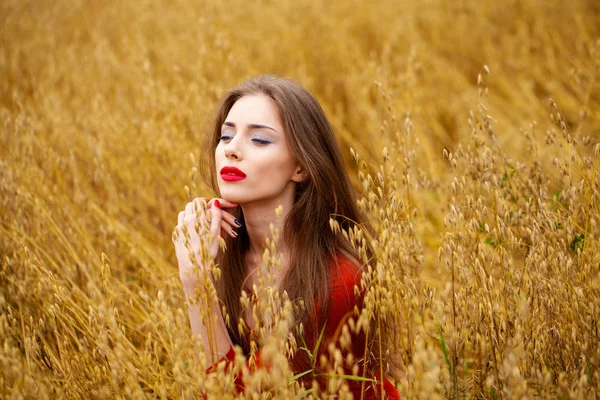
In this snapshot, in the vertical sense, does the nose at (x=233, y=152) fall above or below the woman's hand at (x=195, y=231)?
above

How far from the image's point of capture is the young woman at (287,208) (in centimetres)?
148

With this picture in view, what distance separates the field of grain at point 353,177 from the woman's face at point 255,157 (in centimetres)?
22

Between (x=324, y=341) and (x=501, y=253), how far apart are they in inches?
20.9

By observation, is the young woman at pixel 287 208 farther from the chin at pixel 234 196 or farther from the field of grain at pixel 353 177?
the field of grain at pixel 353 177

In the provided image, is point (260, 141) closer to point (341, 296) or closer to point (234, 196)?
point (234, 196)

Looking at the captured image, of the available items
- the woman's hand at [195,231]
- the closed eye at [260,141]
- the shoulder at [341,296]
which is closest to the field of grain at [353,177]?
the woman's hand at [195,231]

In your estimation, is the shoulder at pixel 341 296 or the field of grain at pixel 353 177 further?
the shoulder at pixel 341 296

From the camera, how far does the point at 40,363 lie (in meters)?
1.38

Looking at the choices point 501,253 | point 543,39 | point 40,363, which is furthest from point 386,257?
point 543,39

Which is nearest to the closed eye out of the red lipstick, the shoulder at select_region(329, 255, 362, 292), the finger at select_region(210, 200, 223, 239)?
the red lipstick

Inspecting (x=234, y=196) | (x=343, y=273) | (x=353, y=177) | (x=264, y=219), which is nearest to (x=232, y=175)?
(x=234, y=196)

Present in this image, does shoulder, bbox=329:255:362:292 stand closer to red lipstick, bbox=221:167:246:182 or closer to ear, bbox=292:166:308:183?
ear, bbox=292:166:308:183

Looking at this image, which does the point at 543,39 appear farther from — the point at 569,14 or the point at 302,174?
the point at 302,174

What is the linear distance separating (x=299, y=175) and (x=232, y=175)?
0.70 feet
